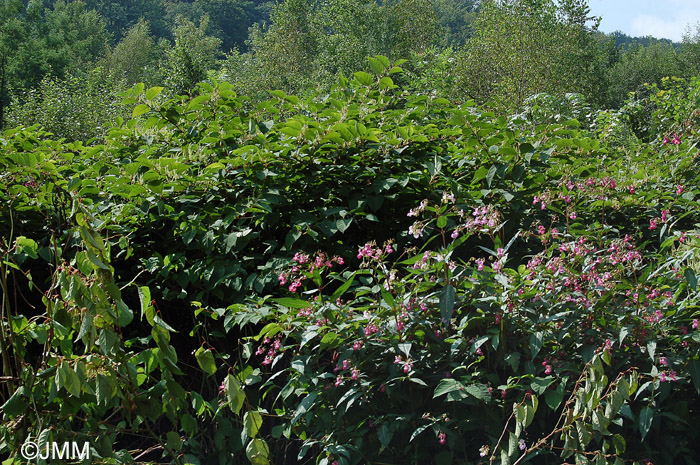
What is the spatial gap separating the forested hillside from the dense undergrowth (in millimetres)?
10

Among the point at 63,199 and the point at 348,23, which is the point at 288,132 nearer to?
the point at 63,199

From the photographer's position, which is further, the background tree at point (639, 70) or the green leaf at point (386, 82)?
the background tree at point (639, 70)

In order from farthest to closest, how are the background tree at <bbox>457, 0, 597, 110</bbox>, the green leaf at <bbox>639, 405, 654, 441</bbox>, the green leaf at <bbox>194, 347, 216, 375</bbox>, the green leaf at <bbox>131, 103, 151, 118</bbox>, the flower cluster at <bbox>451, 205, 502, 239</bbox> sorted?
the background tree at <bbox>457, 0, 597, 110</bbox>, the green leaf at <bbox>131, 103, 151, 118</bbox>, the flower cluster at <bbox>451, 205, 502, 239</bbox>, the green leaf at <bbox>639, 405, 654, 441</bbox>, the green leaf at <bbox>194, 347, 216, 375</bbox>

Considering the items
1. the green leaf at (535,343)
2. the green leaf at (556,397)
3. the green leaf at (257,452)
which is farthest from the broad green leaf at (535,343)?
the green leaf at (257,452)

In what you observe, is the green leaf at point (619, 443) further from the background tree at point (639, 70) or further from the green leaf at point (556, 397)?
the background tree at point (639, 70)

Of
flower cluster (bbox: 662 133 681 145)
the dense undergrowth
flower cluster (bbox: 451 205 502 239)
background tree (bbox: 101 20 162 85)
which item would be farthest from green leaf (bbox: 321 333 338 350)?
background tree (bbox: 101 20 162 85)

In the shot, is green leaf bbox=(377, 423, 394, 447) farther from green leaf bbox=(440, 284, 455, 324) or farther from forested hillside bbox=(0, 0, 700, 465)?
green leaf bbox=(440, 284, 455, 324)

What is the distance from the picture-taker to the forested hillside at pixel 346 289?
5.39 feet

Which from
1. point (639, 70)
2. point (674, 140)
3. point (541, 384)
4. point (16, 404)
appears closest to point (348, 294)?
point (541, 384)

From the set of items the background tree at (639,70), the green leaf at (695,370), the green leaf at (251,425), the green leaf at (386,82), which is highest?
the background tree at (639,70)

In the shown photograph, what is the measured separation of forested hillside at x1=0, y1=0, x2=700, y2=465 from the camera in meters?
1.64

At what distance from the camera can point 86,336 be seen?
146 cm

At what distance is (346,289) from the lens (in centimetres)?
195

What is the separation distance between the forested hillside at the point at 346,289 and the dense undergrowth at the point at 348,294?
0.01 metres
